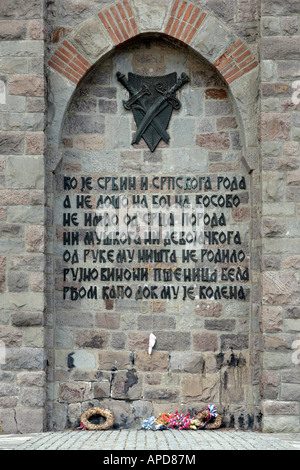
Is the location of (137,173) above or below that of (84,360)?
above

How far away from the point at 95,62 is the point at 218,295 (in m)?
2.82

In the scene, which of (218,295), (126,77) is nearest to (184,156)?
(126,77)

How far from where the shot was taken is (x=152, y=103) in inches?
303

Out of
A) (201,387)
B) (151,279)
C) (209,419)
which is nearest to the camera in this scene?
(209,419)

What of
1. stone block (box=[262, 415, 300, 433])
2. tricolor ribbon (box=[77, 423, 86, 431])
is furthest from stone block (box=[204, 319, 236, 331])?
tricolor ribbon (box=[77, 423, 86, 431])

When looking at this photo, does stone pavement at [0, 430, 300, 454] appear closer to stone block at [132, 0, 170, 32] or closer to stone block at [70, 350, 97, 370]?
stone block at [70, 350, 97, 370]

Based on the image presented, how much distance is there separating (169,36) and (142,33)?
290 mm

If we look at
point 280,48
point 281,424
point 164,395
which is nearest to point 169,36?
point 280,48

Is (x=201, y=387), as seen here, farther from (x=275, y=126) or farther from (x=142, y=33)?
(x=142, y=33)

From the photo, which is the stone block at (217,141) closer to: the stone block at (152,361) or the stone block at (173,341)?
the stone block at (173,341)

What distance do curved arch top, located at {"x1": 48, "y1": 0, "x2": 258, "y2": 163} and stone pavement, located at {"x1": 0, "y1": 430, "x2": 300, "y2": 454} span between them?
278 cm

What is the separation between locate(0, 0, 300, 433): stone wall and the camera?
278 inches

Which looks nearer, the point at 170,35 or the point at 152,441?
the point at 152,441

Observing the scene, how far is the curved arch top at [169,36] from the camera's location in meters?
7.45
